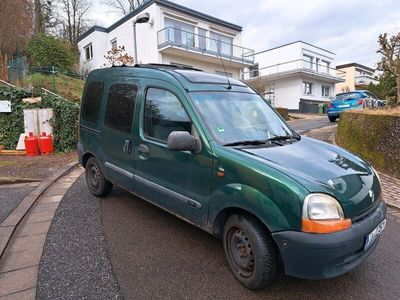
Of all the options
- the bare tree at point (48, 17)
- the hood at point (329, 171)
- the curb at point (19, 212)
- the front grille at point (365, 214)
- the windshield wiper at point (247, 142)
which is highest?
the bare tree at point (48, 17)

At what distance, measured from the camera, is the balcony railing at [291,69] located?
30688mm

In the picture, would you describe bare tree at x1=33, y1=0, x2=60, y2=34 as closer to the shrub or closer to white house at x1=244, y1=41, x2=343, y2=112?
the shrub

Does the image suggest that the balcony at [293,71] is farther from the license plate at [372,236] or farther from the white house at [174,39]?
the license plate at [372,236]

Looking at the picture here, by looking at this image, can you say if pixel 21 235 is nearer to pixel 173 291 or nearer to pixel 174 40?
pixel 173 291

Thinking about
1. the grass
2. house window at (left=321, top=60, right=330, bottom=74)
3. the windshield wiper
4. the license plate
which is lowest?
the license plate

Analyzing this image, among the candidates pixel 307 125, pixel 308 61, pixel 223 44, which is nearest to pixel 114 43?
pixel 223 44

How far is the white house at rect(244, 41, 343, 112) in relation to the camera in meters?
31.0

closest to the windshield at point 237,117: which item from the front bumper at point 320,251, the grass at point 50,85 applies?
the front bumper at point 320,251

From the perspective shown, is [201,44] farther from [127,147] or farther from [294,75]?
[127,147]

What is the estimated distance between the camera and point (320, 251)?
7.72 feet

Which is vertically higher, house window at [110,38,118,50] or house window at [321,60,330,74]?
house window at [110,38,118,50]

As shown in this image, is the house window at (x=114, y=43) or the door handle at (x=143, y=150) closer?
the door handle at (x=143, y=150)

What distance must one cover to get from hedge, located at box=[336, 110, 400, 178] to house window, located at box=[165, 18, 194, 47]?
15695 mm

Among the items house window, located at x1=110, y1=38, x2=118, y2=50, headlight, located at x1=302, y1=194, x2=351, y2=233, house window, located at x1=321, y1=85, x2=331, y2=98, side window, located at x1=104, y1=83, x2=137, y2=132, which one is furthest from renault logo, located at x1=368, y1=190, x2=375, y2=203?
house window, located at x1=321, y1=85, x2=331, y2=98
